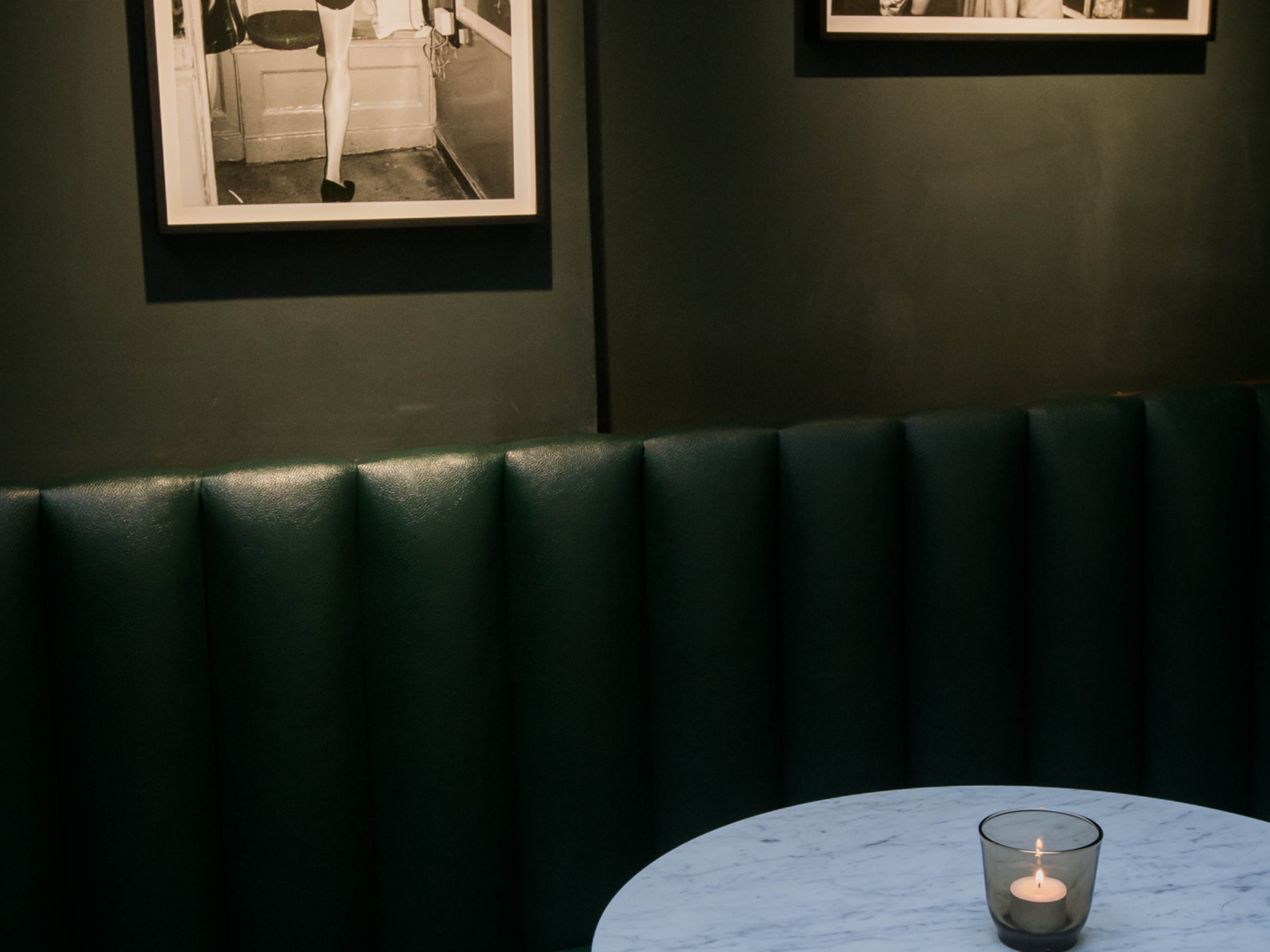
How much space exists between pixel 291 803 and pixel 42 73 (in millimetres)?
1063

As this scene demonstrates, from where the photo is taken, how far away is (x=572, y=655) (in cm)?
162

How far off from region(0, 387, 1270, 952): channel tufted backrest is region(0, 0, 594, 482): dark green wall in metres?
0.19

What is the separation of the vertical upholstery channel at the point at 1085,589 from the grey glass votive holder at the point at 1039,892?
89cm

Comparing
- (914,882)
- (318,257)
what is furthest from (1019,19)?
(914,882)

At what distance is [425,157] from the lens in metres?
1.70

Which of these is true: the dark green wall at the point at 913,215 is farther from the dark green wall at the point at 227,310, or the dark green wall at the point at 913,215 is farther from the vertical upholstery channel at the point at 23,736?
the vertical upholstery channel at the point at 23,736

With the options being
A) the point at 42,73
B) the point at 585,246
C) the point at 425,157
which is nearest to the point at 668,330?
the point at 585,246

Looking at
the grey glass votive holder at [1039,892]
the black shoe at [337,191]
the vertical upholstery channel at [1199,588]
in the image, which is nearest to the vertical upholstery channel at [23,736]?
the black shoe at [337,191]

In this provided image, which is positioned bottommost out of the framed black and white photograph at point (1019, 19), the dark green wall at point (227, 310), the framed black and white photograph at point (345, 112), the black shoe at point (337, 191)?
the dark green wall at point (227, 310)

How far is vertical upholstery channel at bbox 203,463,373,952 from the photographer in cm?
151

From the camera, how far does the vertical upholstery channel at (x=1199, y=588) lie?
5.91 ft

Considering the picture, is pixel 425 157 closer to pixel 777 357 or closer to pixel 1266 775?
pixel 777 357

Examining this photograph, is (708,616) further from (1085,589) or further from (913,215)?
(913,215)

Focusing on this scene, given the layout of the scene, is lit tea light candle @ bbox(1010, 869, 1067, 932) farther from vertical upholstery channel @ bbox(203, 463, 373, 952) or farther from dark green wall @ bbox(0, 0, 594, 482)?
dark green wall @ bbox(0, 0, 594, 482)
